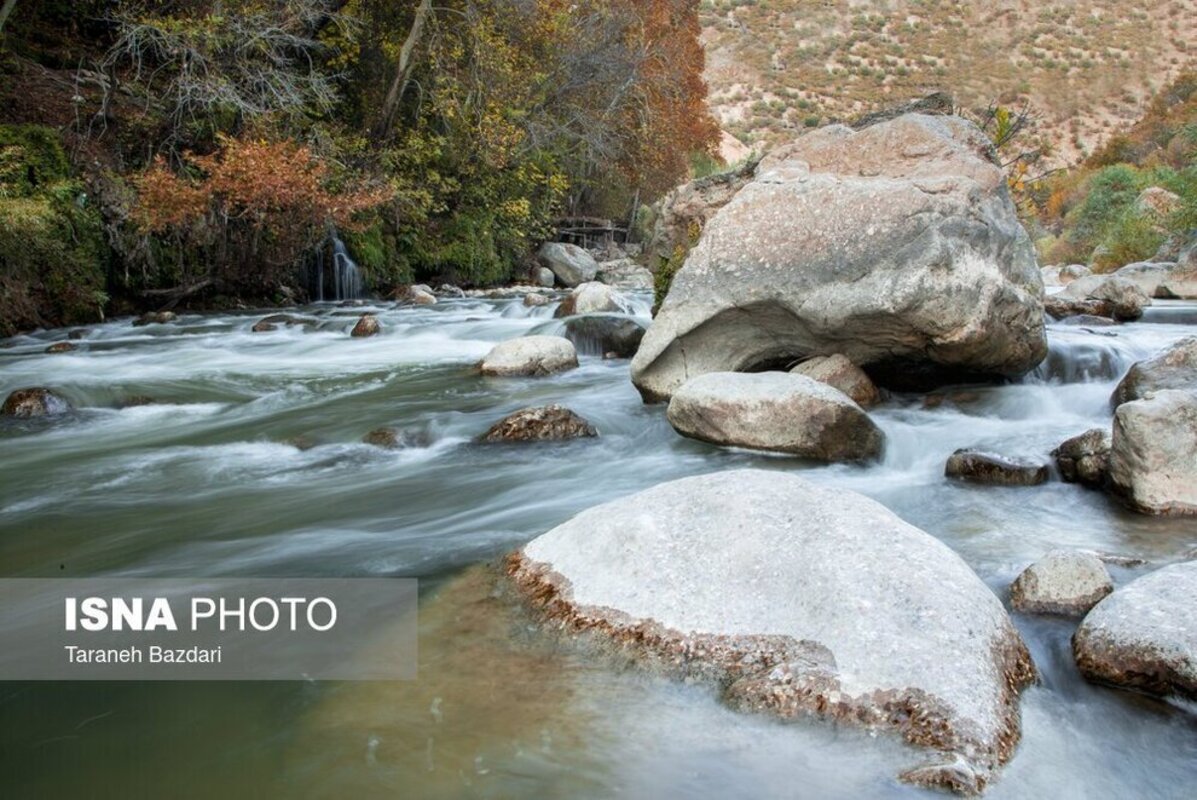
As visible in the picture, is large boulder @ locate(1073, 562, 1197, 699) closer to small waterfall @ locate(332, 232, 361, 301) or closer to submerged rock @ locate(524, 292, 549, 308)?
submerged rock @ locate(524, 292, 549, 308)

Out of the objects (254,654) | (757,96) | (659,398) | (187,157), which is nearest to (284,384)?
(659,398)

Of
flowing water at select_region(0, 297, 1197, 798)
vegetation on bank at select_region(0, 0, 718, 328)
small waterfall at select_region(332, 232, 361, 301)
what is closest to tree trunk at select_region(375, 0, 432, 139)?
vegetation on bank at select_region(0, 0, 718, 328)

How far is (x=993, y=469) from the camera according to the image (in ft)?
15.9

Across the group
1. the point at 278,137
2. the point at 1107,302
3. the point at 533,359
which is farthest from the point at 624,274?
the point at 533,359

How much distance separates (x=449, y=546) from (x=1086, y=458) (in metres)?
3.49

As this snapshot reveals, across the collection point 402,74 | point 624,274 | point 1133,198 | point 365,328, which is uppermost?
point 402,74

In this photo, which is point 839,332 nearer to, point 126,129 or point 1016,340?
point 1016,340

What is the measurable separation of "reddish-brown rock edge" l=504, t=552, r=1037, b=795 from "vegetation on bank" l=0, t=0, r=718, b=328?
31.5 feet

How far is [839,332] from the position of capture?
6211mm

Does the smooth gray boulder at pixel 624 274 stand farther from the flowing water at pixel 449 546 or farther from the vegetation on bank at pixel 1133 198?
the flowing water at pixel 449 546

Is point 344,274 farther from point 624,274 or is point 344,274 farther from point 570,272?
point 624,274

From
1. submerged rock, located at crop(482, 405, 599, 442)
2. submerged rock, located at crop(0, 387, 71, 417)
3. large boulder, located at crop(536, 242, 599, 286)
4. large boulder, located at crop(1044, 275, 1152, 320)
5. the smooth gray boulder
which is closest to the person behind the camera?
submerged rock, located at crop(482, 405, 599, 442)

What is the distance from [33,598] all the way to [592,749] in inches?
103

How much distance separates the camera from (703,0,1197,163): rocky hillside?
53.1m
